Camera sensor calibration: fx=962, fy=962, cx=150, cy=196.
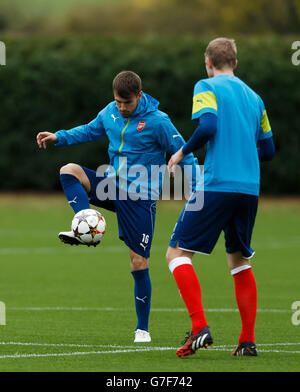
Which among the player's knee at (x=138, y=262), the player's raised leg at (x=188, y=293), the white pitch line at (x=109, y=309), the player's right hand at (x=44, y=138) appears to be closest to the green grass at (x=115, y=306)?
the white pitch line at (x=109, y=309)

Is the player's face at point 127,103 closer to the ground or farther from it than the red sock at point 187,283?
farther from it

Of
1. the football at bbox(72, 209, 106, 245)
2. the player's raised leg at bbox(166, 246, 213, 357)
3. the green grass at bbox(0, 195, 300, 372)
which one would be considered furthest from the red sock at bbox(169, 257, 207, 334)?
the football at bbox(72, 209, 106, 245)

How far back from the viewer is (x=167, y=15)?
187 ft

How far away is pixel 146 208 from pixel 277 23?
129 ft

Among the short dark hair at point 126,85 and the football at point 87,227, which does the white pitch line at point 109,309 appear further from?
the short dark hair at point 126,85

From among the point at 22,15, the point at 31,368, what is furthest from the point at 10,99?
the point at 22,15

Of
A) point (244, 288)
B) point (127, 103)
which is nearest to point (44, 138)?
point (127, 103)

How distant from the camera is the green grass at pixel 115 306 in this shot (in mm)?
7434

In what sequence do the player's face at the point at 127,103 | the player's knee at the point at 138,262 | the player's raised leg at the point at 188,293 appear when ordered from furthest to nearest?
the player's knee at the point at 138,262 → the player's face at the point at 127,103 → the player's raised leg at the point at 188,293

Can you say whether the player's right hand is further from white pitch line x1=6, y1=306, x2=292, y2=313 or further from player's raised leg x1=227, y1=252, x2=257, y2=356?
white pitch line x1=6, y1=306, x2=292, y2=313

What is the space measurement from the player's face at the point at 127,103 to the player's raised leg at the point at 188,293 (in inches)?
60.8

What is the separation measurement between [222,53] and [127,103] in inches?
51.2

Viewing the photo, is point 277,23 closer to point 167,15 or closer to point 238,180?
point 167,15

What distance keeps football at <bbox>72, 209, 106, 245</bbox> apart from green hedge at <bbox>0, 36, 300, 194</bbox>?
18233 mm
